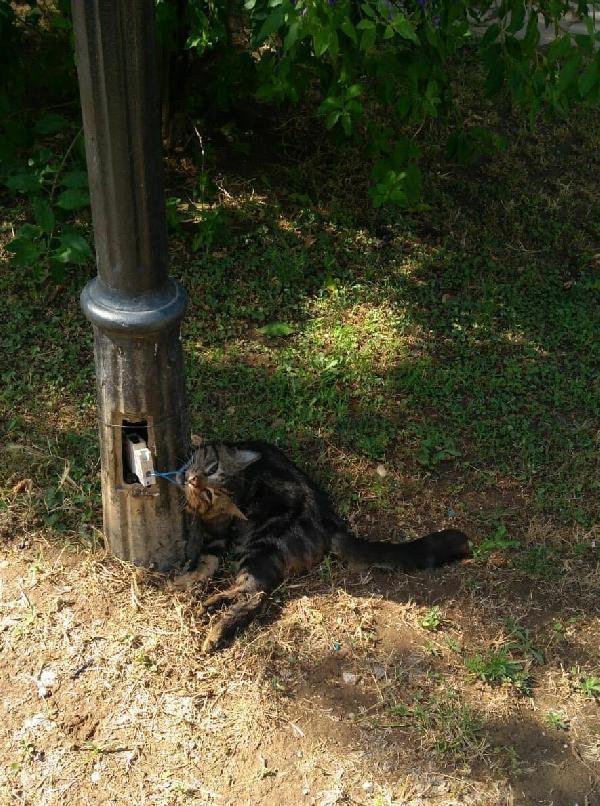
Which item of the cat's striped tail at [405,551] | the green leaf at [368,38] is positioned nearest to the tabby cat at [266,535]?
the cat's striped tail at [405,551]

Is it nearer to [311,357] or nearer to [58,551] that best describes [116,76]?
[58,551]

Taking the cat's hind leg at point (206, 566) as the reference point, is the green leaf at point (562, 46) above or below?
above

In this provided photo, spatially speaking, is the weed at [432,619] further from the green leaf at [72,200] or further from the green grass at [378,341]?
the green leaf at [72,200]

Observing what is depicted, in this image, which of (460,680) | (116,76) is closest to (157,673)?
(460,680)

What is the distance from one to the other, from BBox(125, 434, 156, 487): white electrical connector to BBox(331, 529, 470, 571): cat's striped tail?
3.03 feet

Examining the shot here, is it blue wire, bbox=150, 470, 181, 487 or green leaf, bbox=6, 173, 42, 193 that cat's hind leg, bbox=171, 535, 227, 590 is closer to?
blue wire, bbox=150, 470, 181, 487

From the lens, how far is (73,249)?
4723 millimetres

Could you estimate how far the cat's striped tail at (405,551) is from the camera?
3.96m

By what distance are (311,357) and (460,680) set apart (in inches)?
88.4

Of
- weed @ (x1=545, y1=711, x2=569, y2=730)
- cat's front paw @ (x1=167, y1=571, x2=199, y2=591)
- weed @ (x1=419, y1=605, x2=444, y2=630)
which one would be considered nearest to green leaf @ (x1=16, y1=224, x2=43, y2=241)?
cat's front paw @ (x1=167, y1=571, x2=199, y2=591)

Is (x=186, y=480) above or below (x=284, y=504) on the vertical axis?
above

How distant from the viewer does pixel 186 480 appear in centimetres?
371

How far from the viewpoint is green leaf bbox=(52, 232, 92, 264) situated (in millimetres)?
4680

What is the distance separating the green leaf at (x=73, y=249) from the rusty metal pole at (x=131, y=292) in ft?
4.81
